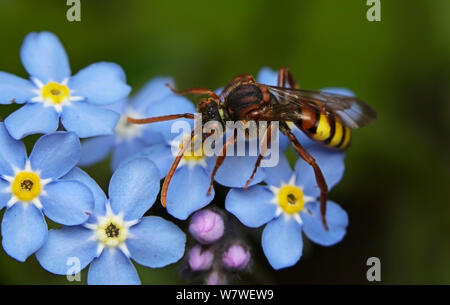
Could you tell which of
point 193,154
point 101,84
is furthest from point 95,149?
point 193,154

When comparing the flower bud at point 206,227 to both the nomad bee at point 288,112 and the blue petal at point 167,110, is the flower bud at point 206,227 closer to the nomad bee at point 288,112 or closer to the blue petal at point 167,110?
the nomad bee at point 288,112

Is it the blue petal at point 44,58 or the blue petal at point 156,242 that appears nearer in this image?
the blue petal at point 156,242

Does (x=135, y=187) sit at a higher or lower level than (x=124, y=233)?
higher

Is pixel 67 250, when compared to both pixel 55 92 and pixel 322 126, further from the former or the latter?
pixel 322 126

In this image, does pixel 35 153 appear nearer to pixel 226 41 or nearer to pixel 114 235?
pixel 114 235

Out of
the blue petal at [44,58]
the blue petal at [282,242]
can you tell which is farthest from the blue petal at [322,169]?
the blue petal at [44,58]
